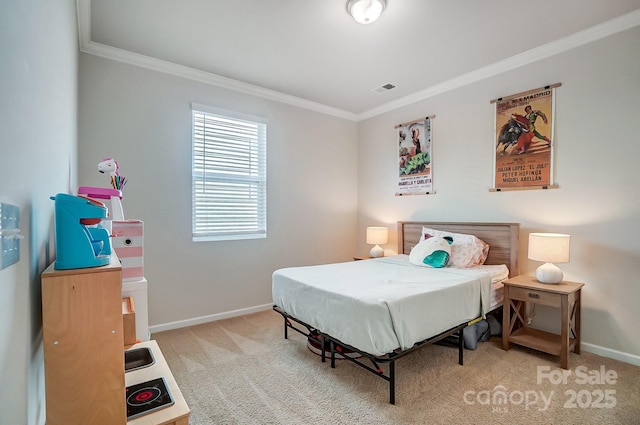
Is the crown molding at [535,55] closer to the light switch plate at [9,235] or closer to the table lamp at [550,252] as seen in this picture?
the table lamp at [550,252]

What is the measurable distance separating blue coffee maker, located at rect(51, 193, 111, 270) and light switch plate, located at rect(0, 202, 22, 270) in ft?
0.62

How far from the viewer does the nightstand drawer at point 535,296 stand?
2.44m

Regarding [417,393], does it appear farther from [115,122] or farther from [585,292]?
[115,122]

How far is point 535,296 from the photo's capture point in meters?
2.55

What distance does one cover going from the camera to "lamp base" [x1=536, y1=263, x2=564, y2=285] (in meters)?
2.60

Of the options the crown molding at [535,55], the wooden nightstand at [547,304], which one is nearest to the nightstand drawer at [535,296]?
the wooden nightstand at [547,304]

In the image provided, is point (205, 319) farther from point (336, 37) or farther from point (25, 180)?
point (336, 37)

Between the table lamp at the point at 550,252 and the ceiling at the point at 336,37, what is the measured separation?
5.81 feet

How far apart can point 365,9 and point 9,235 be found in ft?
8.02

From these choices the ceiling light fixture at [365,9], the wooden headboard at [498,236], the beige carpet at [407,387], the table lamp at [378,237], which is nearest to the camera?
the beige carpet at [407,387]

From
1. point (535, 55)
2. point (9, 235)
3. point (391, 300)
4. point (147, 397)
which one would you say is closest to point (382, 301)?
point (391, 300)

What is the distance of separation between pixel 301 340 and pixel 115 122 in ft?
9.08

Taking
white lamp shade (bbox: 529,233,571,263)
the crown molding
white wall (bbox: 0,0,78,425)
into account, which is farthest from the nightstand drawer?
white wall (bbox: 0,0,78,425)

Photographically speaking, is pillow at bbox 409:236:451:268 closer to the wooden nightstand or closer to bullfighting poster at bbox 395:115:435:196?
the wooden nightstand
